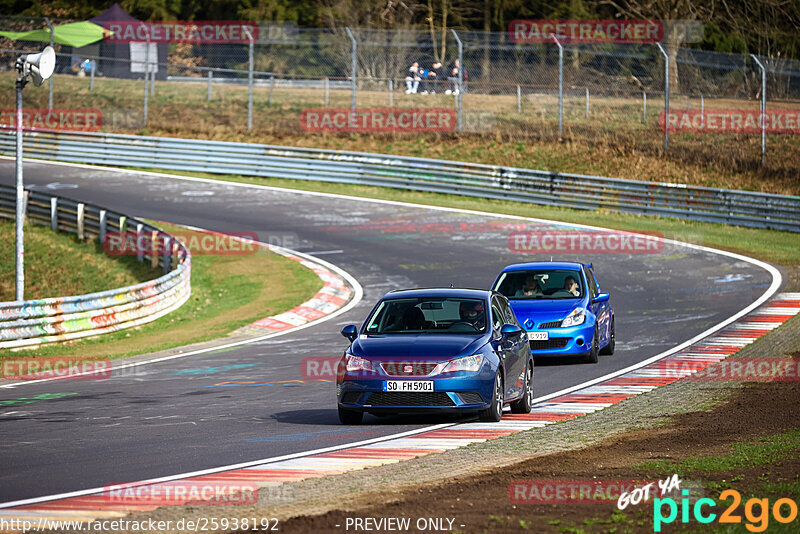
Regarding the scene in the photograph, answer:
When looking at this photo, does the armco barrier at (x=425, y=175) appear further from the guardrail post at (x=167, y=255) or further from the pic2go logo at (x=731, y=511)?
the pic2go logo at (x=731, y=511)

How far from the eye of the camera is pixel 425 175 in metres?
36.7

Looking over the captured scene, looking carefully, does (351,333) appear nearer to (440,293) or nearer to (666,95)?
(440,293)

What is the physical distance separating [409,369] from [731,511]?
473cm

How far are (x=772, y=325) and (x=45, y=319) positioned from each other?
12373 mm

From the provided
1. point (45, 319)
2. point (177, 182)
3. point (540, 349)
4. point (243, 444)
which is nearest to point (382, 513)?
point (243, 444)

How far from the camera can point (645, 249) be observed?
91.9 ft

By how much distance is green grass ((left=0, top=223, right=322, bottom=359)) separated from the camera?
19047 millimetres
